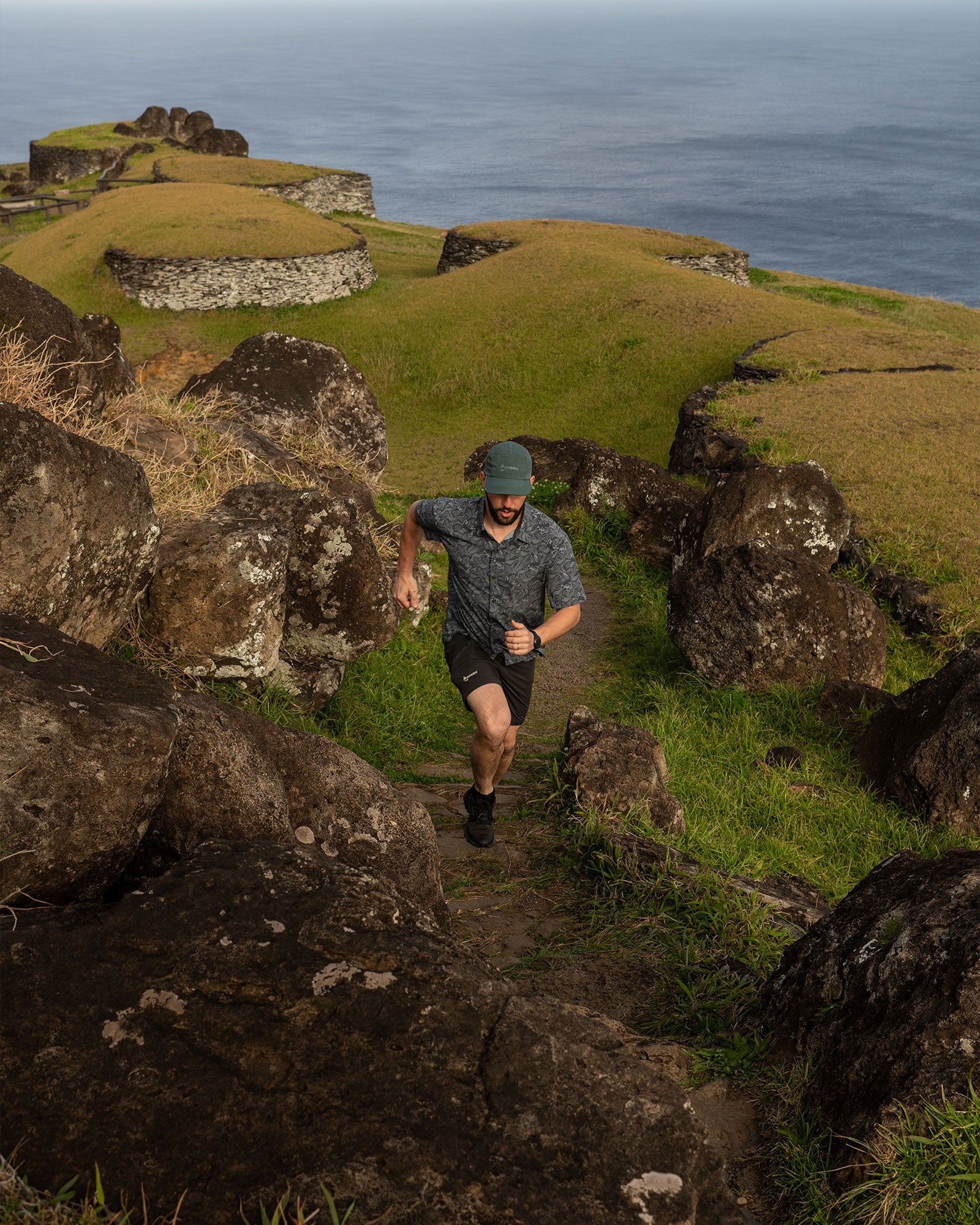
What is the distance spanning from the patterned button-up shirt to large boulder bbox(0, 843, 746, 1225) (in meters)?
3.09

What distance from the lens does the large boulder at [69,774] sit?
3.40 meters

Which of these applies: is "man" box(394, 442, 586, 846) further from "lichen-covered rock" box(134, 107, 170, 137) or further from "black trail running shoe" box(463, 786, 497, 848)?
"lichen-covered rock" box(134, 107, 170, 137)

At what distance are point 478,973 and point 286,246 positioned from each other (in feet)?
101

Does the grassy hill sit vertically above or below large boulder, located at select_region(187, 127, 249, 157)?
below

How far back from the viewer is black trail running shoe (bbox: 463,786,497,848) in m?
6.44

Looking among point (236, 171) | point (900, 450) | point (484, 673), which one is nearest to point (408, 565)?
point (484, 673)

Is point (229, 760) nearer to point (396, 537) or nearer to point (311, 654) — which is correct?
point (311, 654)

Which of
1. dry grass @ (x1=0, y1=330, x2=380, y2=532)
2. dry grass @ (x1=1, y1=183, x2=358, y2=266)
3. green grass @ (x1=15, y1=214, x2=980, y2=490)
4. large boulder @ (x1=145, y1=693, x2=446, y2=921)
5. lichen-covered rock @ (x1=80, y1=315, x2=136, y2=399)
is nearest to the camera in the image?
large boulder @ (x1=145, y1=693, x2=446, y2=921)

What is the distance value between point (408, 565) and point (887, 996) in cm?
413

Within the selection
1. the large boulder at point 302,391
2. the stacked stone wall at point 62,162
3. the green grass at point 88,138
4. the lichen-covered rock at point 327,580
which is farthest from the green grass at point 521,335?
the green grass at point 88,138

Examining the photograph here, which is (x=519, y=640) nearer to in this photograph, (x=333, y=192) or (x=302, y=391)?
(x=302, y=391)

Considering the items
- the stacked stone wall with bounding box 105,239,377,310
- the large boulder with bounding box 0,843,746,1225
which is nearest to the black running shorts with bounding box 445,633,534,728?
the large boulder with bounding box 0,843,746,1225

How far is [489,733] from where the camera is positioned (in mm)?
6129

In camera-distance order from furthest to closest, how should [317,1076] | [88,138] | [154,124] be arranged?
1. [154,124]
2. [88,138]
3. [317,1076]
